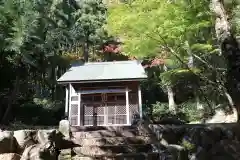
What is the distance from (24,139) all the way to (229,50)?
5.90 metres

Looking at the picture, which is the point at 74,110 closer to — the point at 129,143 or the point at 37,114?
the point at 37,114

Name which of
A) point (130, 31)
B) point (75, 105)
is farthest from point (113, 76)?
point (130, 31)

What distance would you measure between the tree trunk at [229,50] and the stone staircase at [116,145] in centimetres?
353

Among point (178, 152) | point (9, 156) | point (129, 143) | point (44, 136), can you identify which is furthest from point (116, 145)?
point (9, 156)

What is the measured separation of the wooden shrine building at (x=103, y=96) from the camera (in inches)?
655

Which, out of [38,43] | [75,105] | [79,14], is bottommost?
[75,105]

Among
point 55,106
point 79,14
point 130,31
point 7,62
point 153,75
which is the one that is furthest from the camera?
point 79,14

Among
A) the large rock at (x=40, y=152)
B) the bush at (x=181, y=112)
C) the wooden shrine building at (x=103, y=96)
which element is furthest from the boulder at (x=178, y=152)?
the bush at (x=181, y=112)

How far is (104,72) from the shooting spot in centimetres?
1762

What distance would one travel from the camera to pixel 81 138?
9.67 metres

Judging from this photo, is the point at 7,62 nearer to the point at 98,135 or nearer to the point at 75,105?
the point at 75,105

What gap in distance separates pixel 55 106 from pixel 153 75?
844 centimetres

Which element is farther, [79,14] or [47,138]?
[79,14]

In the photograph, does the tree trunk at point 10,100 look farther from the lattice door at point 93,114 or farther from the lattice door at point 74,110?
the lattice door at point 93,114
